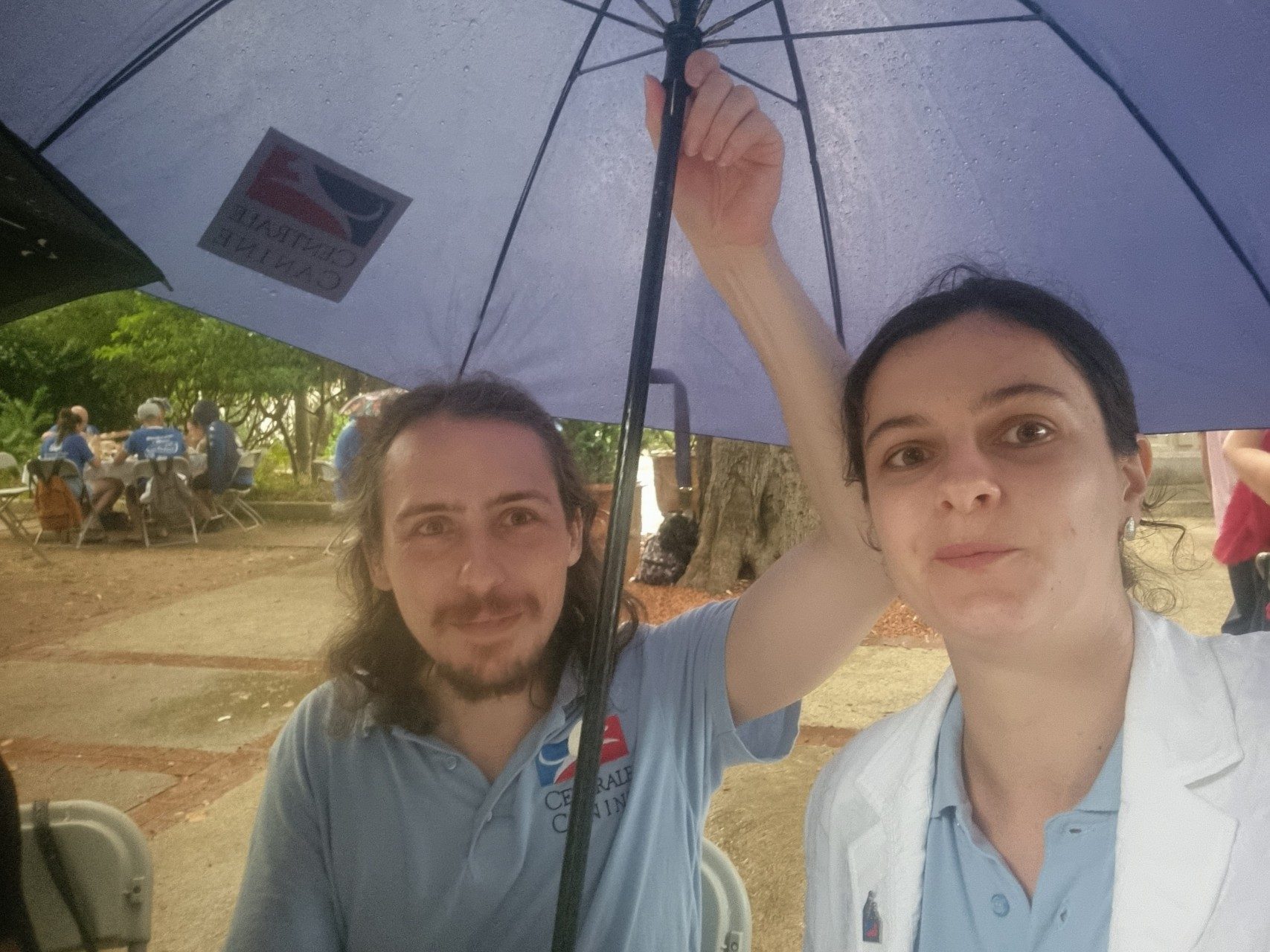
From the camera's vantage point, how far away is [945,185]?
1.72 metres

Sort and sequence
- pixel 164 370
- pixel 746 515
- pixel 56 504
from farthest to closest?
pixel 164 370
pixel 56 504
pixel 746 515

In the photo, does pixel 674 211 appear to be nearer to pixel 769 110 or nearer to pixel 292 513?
pixel 769 110

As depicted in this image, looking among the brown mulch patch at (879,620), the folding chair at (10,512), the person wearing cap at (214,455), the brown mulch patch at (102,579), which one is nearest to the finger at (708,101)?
the brown mulch patch at (879,620)

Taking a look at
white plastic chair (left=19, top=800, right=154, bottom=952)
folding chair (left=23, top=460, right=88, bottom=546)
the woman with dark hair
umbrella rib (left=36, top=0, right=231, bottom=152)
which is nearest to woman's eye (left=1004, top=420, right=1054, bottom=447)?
the woman with dark hair

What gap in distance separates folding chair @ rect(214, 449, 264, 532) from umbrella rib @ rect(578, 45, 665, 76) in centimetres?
1182

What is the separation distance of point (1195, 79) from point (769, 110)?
679 millimetres

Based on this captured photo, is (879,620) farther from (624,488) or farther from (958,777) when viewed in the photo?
(624,488)

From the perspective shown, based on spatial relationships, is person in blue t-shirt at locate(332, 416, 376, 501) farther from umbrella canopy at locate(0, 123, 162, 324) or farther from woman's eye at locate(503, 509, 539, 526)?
umbrella canopy at locate(0, 123, 162, 324)

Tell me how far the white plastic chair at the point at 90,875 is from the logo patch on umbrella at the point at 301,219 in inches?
42.3

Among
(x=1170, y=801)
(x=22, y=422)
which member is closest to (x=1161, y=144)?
(x=1170, y=801)

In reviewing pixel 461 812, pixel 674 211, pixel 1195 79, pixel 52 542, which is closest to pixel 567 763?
pixel 461 812

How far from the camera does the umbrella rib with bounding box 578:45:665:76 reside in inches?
66.2

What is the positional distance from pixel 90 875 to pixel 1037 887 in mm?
1683

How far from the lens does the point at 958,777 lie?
1.54 m
